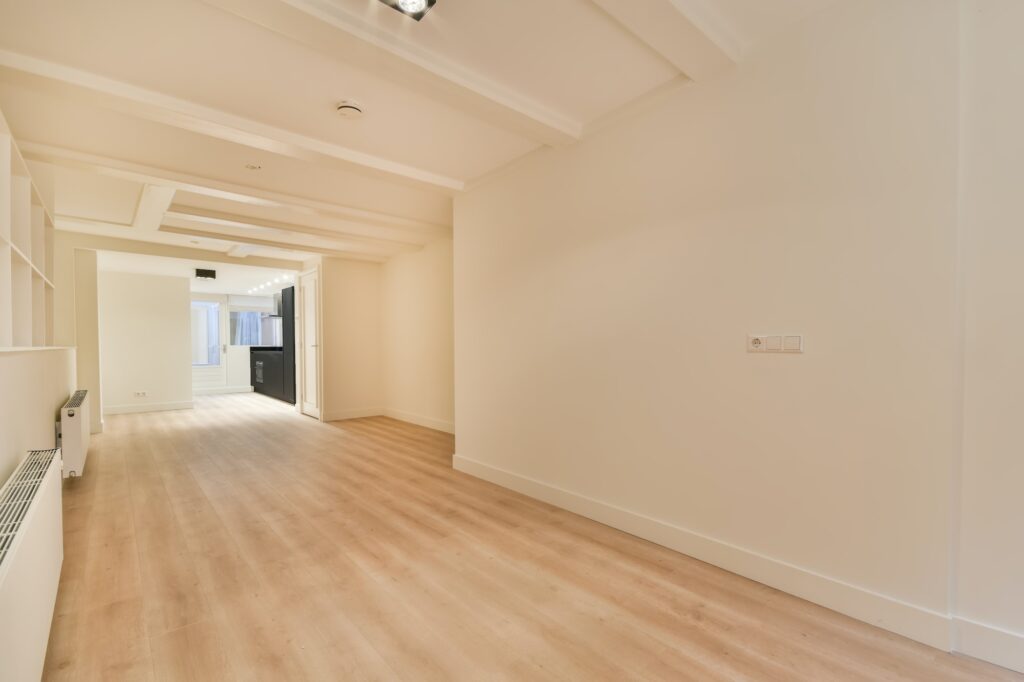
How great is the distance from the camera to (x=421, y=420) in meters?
6.61

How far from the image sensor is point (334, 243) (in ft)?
20.3

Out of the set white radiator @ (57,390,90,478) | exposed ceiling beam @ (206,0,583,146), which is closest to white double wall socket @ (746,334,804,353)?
exposed ceiling beam @ (206,0,583,146)

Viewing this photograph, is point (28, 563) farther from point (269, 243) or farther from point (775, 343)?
point (269, 243)

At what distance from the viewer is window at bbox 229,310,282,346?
39.1 feet

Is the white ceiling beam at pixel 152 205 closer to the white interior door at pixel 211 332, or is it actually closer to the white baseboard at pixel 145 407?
the white baseboard at pixel 145 407

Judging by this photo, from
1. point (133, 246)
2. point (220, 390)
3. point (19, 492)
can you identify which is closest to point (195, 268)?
point (133, 246)

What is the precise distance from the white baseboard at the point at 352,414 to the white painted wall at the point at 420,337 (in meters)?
0.21

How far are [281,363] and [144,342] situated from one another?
7.26 ft

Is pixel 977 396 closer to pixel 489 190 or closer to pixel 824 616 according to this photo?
pixel 824 616

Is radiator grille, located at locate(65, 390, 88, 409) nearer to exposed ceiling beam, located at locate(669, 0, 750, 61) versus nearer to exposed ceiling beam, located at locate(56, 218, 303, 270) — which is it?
exposed ceiling beam, located at locate(56, 218, 303, 270)

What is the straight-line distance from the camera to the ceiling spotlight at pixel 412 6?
194cm

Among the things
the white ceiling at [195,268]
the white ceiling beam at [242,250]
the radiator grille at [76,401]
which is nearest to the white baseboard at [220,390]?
the white ceiling at [195,268]

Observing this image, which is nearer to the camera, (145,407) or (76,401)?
(76,401)

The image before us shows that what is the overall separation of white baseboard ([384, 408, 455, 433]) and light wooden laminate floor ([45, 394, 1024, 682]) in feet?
7.81
